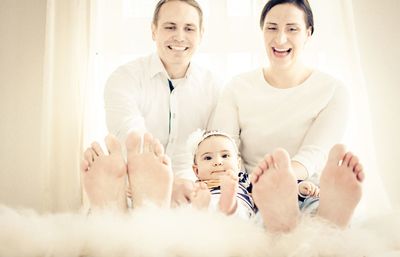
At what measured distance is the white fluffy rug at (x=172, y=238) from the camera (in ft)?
3.03

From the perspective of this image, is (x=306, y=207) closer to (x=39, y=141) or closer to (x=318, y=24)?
(x=318, y=24)

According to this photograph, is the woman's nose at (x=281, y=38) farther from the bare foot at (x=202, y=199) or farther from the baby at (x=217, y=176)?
the bare foot at (x=202, y=199)

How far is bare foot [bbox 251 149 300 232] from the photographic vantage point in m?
1.11

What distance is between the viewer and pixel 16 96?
7.39 feet

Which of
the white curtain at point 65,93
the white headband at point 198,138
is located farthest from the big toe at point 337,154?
the white curtain at point 65,93

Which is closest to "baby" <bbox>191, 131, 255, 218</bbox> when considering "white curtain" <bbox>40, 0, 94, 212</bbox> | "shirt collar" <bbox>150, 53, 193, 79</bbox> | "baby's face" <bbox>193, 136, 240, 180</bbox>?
Answer: "baby's face" <bbox>193, 136, 240, 180</bbox>

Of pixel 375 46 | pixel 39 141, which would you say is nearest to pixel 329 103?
pixel 375 46

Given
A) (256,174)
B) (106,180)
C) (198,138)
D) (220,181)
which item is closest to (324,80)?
(198,138)

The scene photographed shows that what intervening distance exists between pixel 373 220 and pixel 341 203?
207mm

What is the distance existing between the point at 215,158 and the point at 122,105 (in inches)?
18.5

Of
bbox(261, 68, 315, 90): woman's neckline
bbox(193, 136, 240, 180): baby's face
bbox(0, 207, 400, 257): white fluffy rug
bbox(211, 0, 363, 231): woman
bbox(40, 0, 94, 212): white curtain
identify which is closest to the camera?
bbox(0, 207, 400, 257): white fluffy rug

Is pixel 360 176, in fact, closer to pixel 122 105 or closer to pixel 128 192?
pixel 128 192

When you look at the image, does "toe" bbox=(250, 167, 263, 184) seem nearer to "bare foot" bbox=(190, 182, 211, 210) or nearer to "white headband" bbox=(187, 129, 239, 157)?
"bare foot" bbox=(190, 182, 211, 210)

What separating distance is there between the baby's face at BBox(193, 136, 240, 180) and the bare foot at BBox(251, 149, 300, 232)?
342mm
